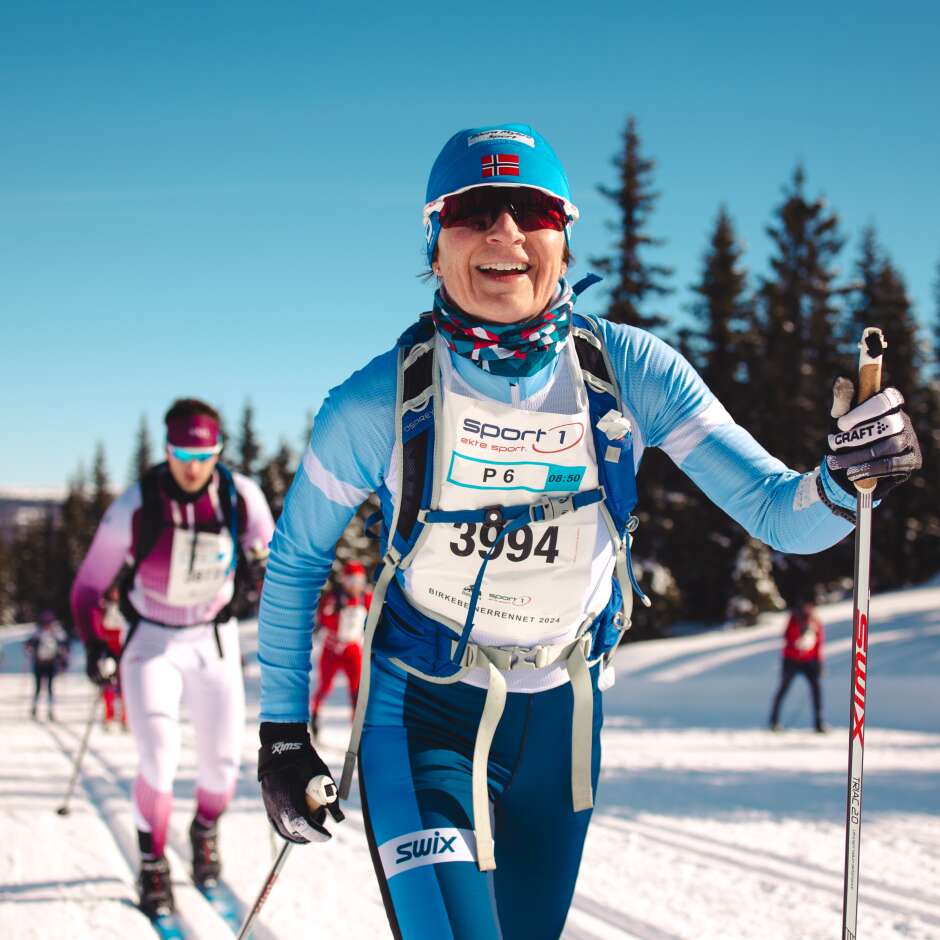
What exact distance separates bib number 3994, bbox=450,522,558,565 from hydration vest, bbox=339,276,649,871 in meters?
0.01

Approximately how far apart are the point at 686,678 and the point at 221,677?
16.4m

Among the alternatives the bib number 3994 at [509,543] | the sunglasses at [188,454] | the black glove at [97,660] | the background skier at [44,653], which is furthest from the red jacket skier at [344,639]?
the bib number 3994 at [509,543]

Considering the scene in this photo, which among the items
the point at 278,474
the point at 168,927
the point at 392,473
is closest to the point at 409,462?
the point at 392,473

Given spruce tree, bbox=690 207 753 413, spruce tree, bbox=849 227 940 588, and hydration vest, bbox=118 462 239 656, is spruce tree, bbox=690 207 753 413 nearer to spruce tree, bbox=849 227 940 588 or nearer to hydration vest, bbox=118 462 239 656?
spruce tree, bbox=849 227 940 588

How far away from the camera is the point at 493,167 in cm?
226

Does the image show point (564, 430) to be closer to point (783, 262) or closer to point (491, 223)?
point (491, 223)

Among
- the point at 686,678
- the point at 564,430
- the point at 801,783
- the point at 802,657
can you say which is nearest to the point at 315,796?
the point at 564,430

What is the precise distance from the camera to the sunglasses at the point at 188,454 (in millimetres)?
5188

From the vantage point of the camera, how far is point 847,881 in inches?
86.0

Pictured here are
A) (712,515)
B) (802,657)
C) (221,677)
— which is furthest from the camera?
(712,515)

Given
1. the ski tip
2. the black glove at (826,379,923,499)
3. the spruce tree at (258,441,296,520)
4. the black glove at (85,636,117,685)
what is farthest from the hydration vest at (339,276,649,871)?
the spruce tree at (258,441,296,520)

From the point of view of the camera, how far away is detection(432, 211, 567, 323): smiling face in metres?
2.23

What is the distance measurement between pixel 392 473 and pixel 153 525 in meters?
3.31

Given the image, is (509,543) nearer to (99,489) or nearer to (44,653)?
(44,653)
